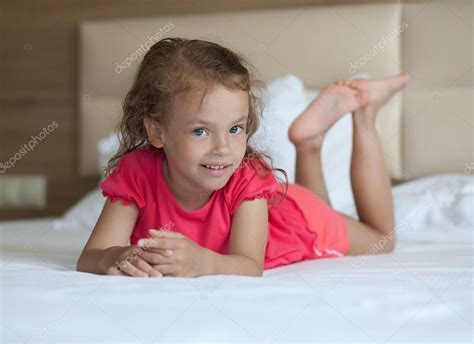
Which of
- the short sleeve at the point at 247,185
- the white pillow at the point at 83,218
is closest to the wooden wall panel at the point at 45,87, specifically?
the white pillow at the point at 83,218

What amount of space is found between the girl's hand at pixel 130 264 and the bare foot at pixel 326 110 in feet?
2.30

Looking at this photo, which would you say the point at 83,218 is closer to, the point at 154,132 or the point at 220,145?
the point at 154,132

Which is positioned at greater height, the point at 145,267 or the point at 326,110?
the point at 326,110

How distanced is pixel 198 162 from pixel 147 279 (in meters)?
0.26

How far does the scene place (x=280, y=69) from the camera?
2525 mm

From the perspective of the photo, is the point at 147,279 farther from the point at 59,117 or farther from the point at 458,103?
the point at 59,117

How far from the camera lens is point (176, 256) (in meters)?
1.15

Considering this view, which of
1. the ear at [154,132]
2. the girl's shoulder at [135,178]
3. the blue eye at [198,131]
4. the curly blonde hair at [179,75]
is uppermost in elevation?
the curly blonde hair at [179,75]

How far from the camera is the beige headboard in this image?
2365mm

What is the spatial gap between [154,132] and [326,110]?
1.80ft

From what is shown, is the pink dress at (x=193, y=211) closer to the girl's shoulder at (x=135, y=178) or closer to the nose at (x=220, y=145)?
the girl's shoulder at (x=135, y=178)

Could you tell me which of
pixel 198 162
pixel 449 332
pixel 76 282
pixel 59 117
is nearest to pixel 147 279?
pixel 76 282

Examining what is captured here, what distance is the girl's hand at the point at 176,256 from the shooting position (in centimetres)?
113

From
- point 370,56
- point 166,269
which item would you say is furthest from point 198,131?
point 370,56
